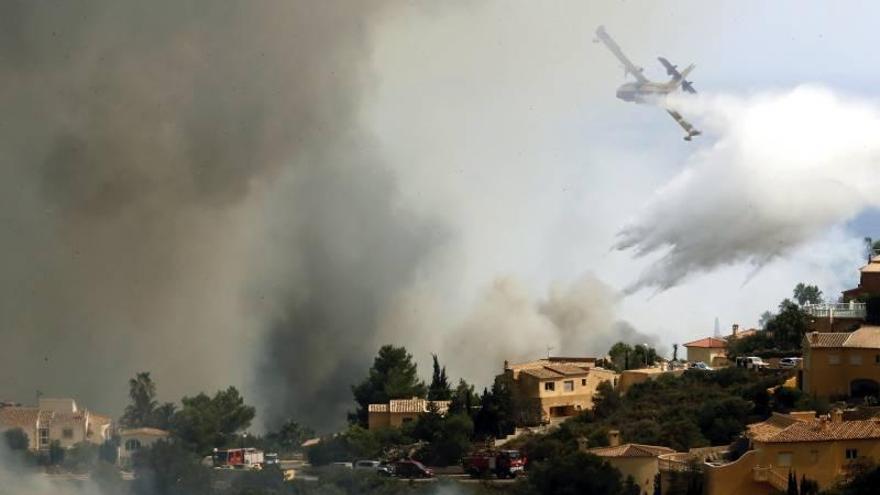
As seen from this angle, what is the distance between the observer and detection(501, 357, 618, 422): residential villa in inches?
2199

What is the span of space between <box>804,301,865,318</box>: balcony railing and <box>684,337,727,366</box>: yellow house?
4216 millimetres

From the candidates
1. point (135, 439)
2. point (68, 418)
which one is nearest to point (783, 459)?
point (135, 439)

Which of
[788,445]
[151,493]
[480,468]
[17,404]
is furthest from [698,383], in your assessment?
[17,404]

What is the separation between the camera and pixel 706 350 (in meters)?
62.5

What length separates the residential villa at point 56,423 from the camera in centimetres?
5172

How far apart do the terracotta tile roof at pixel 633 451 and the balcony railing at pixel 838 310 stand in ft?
39.1

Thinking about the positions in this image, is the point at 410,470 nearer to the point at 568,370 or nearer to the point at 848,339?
the point at 568,370

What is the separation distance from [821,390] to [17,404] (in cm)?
2379

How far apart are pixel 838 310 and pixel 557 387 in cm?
908

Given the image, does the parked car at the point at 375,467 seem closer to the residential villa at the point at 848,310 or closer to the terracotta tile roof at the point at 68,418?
the terracotta tile roof at the point at 68,418

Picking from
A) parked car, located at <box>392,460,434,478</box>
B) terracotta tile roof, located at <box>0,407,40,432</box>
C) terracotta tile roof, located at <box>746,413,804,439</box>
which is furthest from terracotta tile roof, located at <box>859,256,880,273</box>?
terracotta tile roof, located at <box>0,407,40,432</box>

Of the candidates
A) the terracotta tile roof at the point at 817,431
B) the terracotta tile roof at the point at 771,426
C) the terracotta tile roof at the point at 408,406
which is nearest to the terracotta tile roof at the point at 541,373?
the terracotta tile roof at the point at 408,406

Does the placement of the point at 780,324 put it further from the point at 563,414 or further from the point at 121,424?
the point at 121,424

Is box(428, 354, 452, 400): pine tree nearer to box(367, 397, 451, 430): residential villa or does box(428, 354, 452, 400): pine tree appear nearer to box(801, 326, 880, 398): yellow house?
box(367, 397, 451, 430): residential villa
